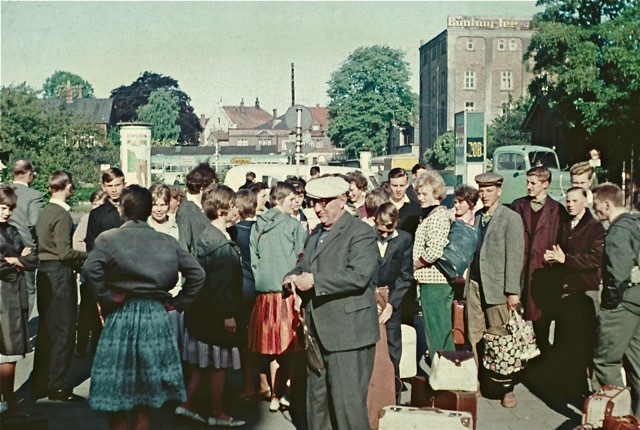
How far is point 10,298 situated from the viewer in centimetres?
699

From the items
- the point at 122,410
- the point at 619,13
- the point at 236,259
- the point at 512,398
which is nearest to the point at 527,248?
the point at 512,398

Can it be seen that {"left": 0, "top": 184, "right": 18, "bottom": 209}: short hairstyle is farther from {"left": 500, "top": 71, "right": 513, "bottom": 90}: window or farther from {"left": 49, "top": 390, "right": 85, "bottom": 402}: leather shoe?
{"left": 500, "top": 71, "right": 513, "bottom": 90}: window

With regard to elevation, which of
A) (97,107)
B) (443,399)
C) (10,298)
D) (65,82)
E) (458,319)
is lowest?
(443,399)

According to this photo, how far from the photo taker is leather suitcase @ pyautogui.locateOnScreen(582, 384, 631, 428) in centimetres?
587

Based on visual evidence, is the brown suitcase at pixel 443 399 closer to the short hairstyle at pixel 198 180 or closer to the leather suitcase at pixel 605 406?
the leather suitcase at pixel 605 406

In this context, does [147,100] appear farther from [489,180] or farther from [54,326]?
[489,180]

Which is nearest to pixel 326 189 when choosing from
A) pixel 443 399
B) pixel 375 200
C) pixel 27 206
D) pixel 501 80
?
pixel 443 399

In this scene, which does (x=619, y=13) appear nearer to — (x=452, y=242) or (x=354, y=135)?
(x=452, y=242)

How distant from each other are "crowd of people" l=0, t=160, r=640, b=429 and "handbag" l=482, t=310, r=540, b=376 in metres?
0.24

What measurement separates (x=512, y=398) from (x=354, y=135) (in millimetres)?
80773

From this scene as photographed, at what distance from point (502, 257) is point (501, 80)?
8270cm

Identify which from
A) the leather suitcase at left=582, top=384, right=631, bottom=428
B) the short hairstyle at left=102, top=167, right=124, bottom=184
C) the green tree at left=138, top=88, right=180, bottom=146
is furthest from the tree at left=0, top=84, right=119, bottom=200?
the green tree at left=138, top=88, right=180, bottom=146

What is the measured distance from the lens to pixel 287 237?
313 inches

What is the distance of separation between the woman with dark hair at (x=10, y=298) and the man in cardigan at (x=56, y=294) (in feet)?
2.08
